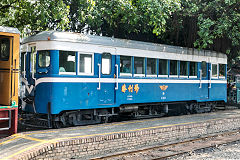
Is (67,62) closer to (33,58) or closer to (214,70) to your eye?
(33,58)

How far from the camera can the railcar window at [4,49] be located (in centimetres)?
847

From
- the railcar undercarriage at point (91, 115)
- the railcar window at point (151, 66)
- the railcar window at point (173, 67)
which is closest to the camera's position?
the railcar undercarriage at point (91, 115)

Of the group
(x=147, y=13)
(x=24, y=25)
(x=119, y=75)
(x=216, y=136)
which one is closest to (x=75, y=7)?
(x=24, y=25)

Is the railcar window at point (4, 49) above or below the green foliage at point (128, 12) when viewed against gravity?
below

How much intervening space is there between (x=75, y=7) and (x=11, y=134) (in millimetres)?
8098

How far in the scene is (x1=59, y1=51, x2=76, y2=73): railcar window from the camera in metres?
9.71

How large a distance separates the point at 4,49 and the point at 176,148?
5.81 meters

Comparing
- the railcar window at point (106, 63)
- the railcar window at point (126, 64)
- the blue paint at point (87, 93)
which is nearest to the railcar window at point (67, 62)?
the blue paint at point (87, 93)

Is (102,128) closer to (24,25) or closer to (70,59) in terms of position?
(70,59)

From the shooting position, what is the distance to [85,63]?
33.6 ft

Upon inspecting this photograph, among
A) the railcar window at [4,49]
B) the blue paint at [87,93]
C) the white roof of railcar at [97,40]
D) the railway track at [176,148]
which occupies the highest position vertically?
the white roof of railcar at [97,40]

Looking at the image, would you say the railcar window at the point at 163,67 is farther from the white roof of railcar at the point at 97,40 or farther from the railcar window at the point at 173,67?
the white roof of railcar at the point at 97,40

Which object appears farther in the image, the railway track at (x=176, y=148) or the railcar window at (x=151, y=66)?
the railcar window at (x=151, y=66)

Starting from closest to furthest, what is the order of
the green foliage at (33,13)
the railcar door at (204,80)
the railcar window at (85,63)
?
the railcar window at (85,63) → the green foliage at (33,13) → the railcar door at (204,80)
